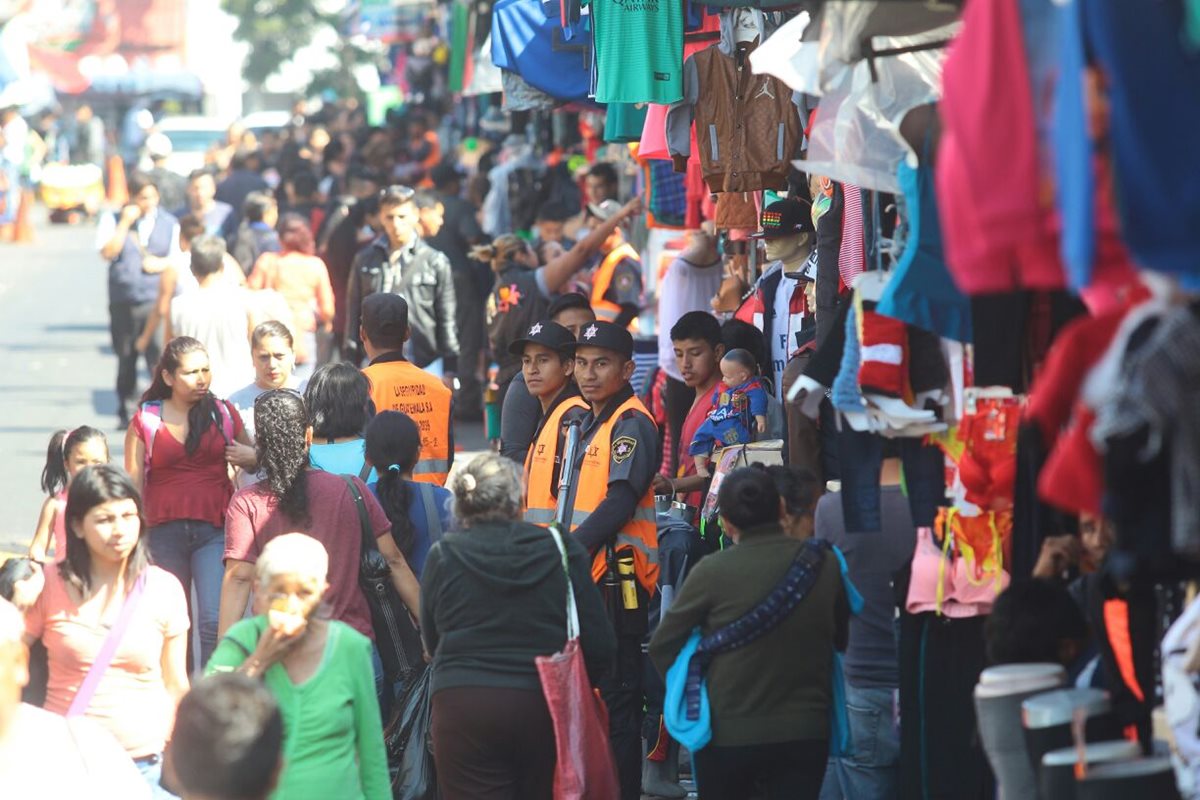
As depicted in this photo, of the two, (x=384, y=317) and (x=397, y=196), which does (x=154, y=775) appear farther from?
(x=397, y=196)

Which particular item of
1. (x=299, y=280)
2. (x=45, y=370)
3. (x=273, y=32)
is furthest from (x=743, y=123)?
(x=273, y=32)

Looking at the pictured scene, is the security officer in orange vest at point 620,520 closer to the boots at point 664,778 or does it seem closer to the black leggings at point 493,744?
the boots at point 664,778

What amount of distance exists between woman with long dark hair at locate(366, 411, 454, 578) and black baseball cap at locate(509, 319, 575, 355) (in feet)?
3.35

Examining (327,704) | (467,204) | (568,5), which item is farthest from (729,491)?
(467,204)

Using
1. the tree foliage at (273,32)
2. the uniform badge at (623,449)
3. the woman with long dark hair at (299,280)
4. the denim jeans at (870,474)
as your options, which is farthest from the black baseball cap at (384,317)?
the tree foliage at (273,32)

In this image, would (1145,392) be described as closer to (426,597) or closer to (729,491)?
(729,491)

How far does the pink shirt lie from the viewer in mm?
6211

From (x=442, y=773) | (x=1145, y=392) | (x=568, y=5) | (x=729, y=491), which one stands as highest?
(x=568, y=5)

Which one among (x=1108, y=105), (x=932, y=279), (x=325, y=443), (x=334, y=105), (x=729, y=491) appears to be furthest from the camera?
(x=334, y=105)

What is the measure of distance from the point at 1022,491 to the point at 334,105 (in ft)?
122

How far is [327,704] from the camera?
5562 mm

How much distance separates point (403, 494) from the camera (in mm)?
7684

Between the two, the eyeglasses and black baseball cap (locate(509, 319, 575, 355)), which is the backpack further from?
the eyeglasses

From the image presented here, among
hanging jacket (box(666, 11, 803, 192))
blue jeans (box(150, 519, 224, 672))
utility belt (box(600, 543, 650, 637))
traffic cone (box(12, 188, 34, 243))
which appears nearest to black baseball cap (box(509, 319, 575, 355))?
hanging jacket (box(666, 11, 803, 192))
